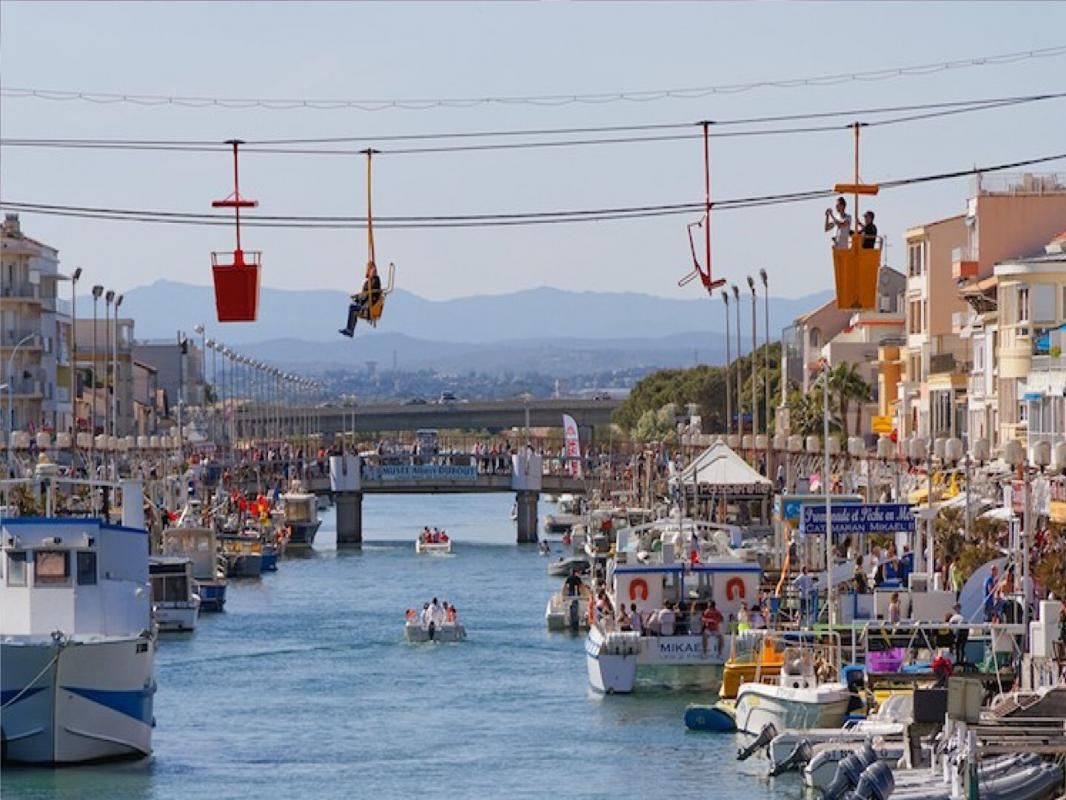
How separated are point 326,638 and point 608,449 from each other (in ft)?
387

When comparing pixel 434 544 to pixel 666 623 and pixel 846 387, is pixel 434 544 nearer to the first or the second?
pixel 846 387

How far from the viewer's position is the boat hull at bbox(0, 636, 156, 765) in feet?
161

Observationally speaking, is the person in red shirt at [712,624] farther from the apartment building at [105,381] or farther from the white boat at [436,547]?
the apartment building at [105,381]

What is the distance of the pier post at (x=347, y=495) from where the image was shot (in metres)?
148

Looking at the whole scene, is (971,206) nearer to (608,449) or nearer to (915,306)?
(915,306)

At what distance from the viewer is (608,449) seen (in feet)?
650

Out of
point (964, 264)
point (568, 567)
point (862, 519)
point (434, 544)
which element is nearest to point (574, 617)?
point (862, 519)

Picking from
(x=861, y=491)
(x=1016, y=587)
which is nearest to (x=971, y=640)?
(x=1016, y=587)

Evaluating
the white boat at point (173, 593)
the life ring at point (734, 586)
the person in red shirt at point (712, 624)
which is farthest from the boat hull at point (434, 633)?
the person in red shirt at point (712, 624)

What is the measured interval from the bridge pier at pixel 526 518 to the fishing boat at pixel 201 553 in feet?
167

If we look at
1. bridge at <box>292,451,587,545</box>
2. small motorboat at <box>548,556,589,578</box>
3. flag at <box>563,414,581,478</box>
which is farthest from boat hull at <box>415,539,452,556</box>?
flag at <box>563,414,581,478</box>

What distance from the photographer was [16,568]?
51.0 meters

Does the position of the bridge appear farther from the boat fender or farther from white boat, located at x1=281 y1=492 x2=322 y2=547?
the boat fender

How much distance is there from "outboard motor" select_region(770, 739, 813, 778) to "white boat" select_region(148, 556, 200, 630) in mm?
36738
